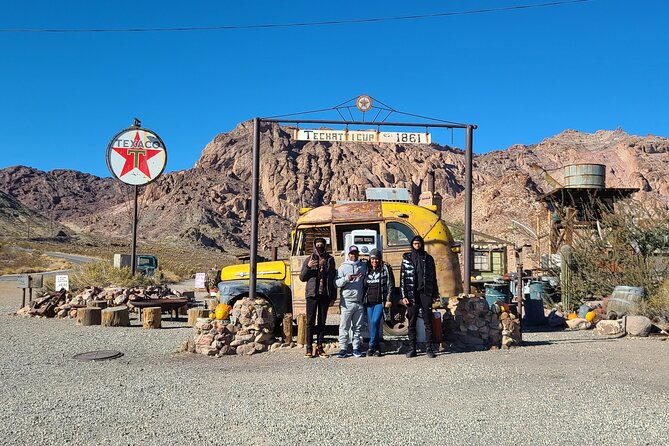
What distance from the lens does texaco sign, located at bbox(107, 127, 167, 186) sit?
54.4 feet

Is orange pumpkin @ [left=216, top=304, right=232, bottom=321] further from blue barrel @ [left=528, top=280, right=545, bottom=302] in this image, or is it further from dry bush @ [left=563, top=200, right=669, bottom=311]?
blue barrel @ [left=528, top=280, right=545, bottom=302]

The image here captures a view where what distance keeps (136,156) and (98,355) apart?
841 cm

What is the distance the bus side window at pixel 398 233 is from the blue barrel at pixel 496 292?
3637 millimetres

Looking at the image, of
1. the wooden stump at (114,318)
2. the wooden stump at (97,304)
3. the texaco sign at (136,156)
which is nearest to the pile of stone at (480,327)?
the wooden stump at (114,318)

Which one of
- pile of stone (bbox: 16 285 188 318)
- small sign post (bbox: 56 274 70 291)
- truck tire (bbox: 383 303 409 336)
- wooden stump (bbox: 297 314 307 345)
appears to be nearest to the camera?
wooden stump (bbox: 297 314 307 345)

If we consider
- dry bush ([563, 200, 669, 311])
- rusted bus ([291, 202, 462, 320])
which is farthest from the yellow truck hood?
dry bush ([563, 200, 669, 311])

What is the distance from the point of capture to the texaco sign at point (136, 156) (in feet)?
54.4

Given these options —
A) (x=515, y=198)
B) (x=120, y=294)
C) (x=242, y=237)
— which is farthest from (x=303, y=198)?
(x=120, y=294)

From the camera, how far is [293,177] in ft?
454

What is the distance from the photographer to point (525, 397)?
665 centimetres

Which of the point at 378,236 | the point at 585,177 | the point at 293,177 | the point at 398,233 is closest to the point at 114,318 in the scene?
the point at 378,236

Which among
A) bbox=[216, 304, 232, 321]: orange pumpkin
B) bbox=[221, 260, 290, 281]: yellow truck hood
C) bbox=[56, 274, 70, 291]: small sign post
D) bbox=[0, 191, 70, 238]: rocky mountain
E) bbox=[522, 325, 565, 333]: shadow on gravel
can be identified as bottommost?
bbox=[522, 325, 565, 333]: shadow on gravel

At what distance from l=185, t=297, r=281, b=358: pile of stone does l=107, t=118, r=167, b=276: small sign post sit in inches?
304

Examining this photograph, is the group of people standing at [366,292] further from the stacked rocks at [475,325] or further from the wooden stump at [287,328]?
the stacked rocks at [475,325]
